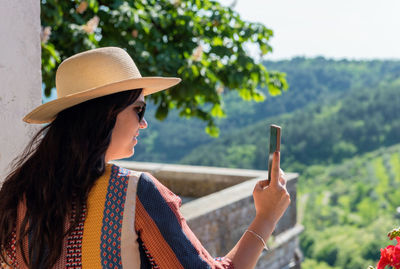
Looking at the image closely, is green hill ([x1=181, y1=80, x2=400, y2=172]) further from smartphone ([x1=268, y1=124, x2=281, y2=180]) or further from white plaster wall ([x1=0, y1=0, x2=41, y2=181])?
smartphone ([x1=268, y1=124, x2=281, y2=180])

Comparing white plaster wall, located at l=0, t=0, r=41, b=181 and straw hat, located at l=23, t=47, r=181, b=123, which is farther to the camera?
white plaster wall, located at l=0, t=0, r=41, b=181

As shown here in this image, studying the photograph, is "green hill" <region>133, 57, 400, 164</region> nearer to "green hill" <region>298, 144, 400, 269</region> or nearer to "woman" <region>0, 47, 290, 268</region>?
"green hill" <region>298, 144, 400, 269</region>

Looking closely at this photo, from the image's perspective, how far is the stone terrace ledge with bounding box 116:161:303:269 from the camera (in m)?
3.79

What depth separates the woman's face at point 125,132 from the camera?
1.12m

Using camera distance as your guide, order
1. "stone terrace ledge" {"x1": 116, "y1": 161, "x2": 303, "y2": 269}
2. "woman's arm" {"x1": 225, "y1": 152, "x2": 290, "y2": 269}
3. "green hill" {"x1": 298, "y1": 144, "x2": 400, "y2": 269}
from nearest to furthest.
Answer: "woman's arm" {"x1": 225, "y1": 152, "x2": 290, "y2": 269} → "stone terrace ledge" {"x1": 116, "y1": 161, "x2": 303, "y2": 269} → "green hill" {"x1": 298, "y1": 144, "x2": 400, "y2": 269}

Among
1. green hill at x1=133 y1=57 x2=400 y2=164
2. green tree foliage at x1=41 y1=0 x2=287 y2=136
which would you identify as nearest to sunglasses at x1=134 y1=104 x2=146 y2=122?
green tree foliage at x1=41 y1=0 x2=287 y2=136

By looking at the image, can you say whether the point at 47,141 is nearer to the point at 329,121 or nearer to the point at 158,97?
the point at 158,97

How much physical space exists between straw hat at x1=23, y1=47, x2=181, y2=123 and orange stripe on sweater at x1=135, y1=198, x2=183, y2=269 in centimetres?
29

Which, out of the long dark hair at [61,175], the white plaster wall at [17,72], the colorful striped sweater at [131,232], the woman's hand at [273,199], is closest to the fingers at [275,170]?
the woman's hand at [273,199]

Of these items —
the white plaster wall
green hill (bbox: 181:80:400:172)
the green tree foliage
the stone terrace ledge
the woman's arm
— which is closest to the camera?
the woman's arm

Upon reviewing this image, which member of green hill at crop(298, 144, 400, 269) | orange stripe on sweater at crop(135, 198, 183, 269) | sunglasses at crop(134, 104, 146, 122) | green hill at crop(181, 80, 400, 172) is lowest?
green hill at crop(298, 144, 400, 269)

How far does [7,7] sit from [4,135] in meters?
0.44

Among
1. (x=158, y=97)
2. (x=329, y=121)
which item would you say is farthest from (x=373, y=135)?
(x=158, y=97)

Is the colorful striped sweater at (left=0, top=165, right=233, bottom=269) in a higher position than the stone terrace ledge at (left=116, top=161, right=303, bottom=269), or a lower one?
higher
